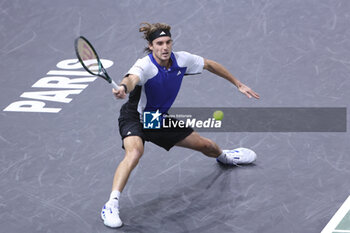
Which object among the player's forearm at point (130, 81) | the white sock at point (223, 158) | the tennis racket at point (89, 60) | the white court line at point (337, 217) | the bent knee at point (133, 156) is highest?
the tennis racket at point (89, 60)

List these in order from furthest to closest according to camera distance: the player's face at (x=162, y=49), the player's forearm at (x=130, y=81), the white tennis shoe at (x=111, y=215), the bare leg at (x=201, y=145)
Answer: the bare leg at (x=201, y=145) → the player's face at (x=162, y=49) → the white tennis shoe at (x=111, y=215) → the player's forearm at (x=130, y=81)

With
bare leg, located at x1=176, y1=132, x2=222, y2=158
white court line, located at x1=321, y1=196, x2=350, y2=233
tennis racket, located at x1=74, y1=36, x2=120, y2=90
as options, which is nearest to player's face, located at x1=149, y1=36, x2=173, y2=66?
tennis racket, located at x1=74, y1=36, x2=120, y2=90

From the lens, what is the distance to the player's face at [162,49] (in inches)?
267

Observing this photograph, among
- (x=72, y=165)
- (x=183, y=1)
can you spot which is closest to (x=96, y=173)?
(x=72, y=165)

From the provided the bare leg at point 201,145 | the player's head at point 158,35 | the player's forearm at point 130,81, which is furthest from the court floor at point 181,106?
the player's head at point 158,35

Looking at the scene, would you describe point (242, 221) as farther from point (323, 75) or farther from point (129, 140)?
point (323, 75)

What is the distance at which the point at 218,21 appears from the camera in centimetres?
1104

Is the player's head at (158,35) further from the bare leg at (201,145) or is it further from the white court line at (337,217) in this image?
the white court line at (337,217)

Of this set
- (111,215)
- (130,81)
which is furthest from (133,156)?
(130,81)

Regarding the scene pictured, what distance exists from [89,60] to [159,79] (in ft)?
2.76

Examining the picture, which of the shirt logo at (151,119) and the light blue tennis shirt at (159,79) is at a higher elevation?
the light blue tennis shirt at (159,79)

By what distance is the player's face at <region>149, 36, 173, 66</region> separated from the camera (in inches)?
267

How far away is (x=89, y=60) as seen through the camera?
20.8 ft

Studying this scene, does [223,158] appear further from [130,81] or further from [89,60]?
[89,60]
